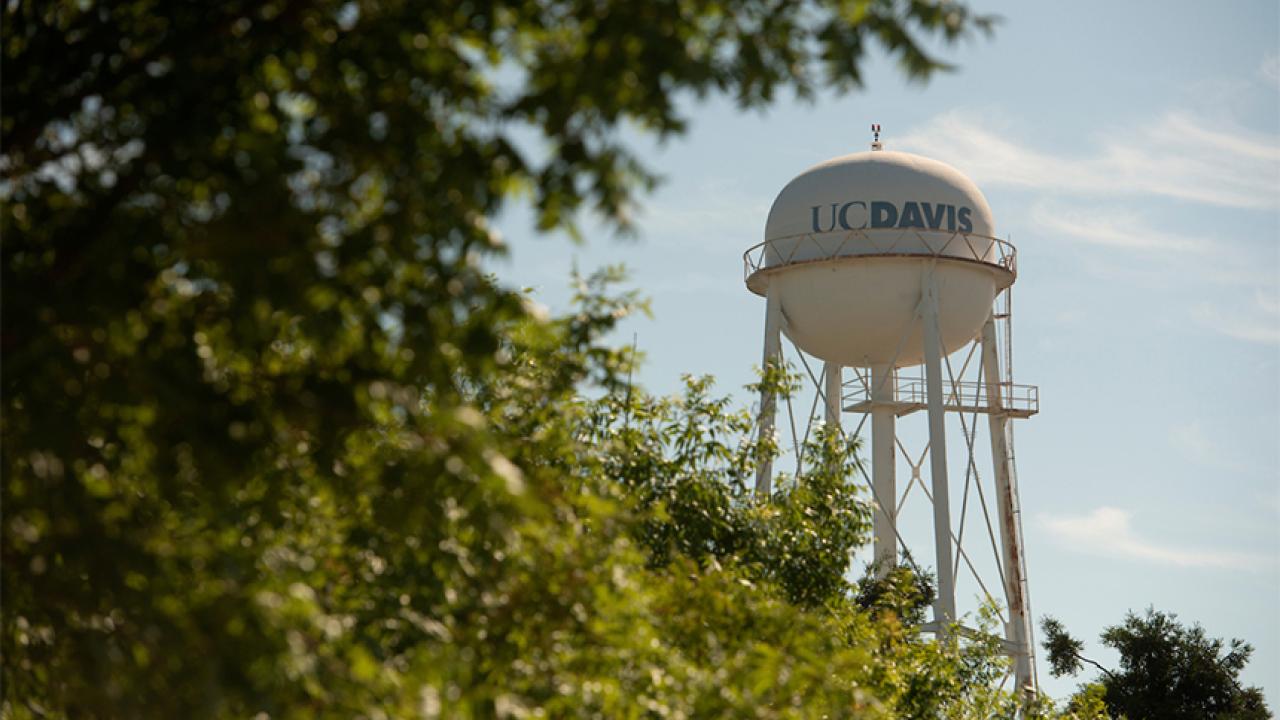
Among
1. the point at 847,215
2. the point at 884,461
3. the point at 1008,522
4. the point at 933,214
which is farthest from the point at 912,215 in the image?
the point at 1008,522

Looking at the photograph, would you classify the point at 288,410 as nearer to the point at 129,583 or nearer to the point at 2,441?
the point at 129,583

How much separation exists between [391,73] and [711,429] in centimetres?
982

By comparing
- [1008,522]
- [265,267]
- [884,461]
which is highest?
[884,461]

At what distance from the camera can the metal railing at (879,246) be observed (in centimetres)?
3044

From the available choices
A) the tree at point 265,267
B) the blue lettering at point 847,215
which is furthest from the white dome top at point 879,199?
the tree at point 265,267

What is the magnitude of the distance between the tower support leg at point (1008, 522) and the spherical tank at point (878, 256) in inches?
59.9

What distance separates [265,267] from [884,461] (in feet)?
96.1

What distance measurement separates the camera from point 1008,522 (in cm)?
3256

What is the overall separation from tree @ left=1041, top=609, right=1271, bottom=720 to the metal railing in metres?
9.53

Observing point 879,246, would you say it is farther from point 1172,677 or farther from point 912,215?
point 1172,677

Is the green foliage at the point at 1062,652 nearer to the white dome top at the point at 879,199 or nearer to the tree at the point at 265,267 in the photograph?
the white dome top at the point at 879,199

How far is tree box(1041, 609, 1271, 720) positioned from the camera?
3481 cm

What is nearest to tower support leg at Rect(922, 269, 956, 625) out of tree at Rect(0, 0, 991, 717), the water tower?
the water tower

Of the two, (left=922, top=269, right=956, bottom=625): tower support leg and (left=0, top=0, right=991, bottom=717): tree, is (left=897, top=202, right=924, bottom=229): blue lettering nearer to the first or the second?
(left=922, top=269, right=956, bottom=625): tower support leg
